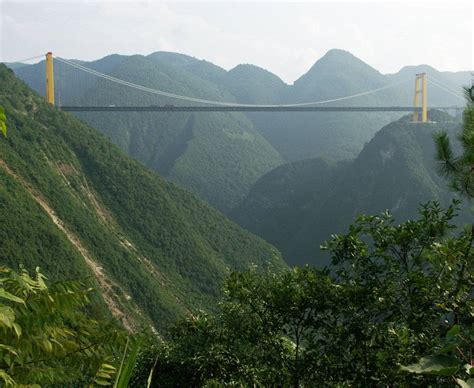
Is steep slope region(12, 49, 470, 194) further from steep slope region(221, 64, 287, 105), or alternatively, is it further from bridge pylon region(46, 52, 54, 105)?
bridge pylon region(46, 52, 54, 105)

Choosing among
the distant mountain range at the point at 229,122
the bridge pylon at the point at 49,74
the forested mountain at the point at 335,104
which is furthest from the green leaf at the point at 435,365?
the forested mountain at the point at 335,104

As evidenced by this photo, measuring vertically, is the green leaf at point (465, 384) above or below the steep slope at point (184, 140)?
above

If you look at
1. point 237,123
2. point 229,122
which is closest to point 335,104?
point 237,123

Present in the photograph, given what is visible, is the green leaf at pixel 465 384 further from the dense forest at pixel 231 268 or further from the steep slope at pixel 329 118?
the steep slope at pixel 329 118

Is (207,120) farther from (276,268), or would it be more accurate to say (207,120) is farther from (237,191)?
(276,268)

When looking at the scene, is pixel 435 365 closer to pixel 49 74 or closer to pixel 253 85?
pixel 49 74

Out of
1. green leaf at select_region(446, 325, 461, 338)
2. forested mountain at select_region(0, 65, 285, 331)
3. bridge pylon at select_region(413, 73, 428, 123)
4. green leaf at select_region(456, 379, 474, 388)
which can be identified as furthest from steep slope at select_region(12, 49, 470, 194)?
green leaf at select_region(456, 379, 474, 388)

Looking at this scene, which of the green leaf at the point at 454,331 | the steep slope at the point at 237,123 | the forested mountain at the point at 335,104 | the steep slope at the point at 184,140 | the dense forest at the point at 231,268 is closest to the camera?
the green leaf at the point at 454,331
